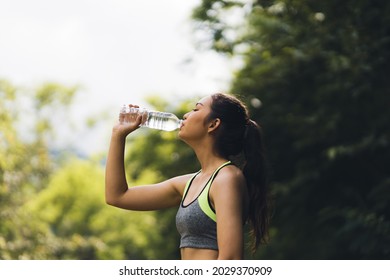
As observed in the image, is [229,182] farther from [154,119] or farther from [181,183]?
[154,119]

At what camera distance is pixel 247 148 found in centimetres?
341

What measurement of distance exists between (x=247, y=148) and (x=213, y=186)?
40 centimetres

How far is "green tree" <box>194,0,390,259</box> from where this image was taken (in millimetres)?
9594

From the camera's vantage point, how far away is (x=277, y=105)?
13.4 metres

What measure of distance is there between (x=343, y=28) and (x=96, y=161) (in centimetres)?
3005

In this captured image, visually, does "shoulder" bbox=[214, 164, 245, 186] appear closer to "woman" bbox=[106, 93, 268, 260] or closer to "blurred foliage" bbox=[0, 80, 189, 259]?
"woman" bbox=[106, 93, 268, 260]

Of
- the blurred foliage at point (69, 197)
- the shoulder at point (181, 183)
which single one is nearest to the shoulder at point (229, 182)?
the shoulder at point (181, 183)

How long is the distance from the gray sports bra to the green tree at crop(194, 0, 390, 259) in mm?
5980

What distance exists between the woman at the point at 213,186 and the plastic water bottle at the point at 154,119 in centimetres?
3

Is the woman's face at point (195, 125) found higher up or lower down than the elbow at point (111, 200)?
higher up

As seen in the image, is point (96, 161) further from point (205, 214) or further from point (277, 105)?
point (205, 214)

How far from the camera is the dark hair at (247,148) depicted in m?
3.31

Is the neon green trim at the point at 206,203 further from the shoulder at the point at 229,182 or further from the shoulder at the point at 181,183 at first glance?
the shoulder at the point at 181,183
